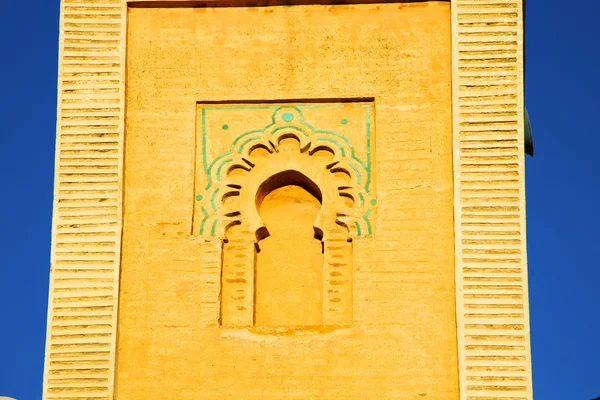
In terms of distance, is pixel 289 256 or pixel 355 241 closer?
pixel 355 241

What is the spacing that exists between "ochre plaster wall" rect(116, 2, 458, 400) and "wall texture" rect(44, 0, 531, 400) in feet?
0.04

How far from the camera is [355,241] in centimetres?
1662

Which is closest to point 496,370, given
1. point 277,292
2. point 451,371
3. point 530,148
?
point 451,371

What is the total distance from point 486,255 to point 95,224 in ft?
9.69

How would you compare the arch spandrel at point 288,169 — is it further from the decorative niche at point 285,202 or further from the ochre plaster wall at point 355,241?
the ochre plaster wall at point 355,241

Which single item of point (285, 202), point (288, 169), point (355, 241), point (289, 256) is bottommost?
point (289, 256)

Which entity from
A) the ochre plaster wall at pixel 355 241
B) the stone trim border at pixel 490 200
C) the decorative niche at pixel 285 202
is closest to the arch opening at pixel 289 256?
the decorative niche at pixel 285 202

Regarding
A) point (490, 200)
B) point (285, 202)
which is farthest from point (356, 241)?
point (490, 200)

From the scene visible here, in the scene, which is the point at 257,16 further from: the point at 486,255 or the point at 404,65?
the point at 486,255

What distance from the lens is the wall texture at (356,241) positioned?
16.2 meters

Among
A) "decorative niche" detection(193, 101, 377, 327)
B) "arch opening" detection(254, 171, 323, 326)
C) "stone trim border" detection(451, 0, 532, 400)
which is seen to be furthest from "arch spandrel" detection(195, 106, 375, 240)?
"stone trim border" detection(451, 0, 532, 400)

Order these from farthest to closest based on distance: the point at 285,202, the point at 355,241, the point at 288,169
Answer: the point at 285,202
the point at 288,169
the point at 355,241

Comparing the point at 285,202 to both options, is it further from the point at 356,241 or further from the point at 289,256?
the point at 356,241

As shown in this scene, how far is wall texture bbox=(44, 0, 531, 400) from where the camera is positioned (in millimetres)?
16219
